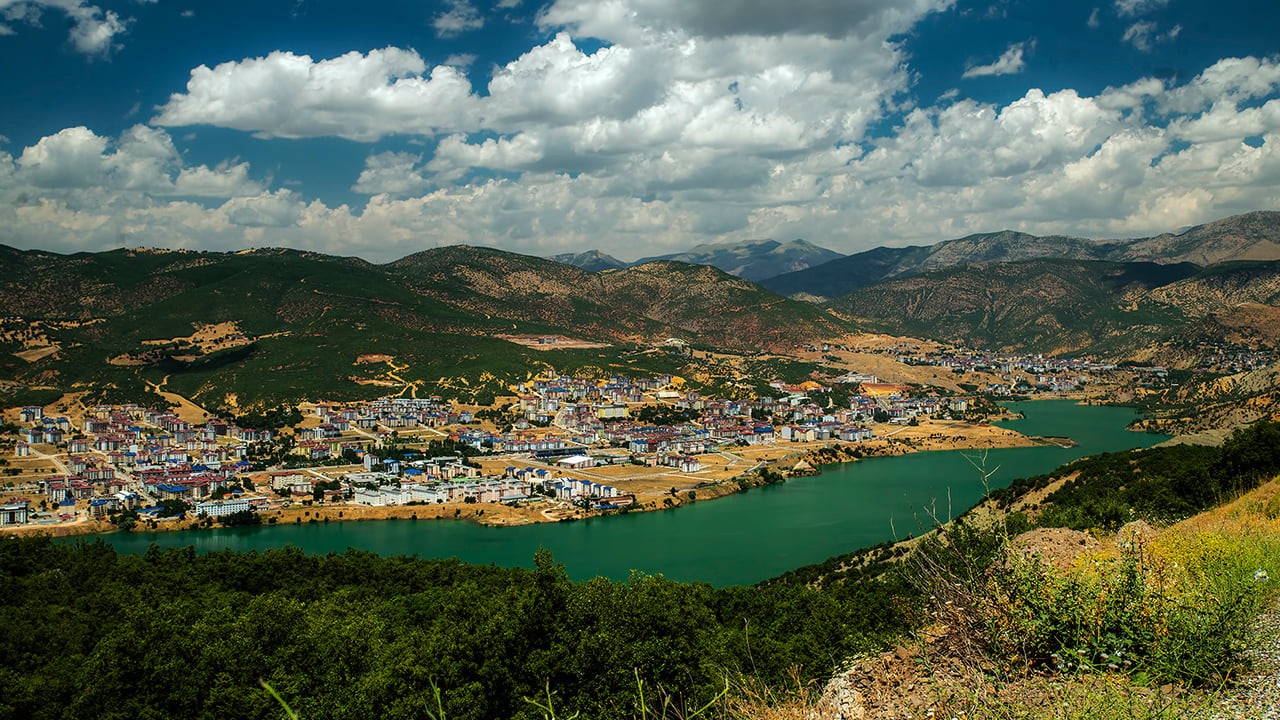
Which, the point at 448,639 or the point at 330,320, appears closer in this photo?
the point at 448,639

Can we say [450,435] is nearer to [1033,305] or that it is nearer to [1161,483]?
[1161,483]

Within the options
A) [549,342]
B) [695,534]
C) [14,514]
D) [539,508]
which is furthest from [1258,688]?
[549,342]

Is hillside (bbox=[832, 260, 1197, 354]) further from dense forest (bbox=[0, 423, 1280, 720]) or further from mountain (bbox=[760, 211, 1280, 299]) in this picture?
dense forest (bbox=[0, 423, 1280, 720])

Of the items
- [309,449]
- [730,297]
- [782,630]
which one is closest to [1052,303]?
[730,297]

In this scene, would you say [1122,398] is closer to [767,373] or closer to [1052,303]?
[767,373]

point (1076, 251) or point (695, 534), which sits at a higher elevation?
point (1076, 251)

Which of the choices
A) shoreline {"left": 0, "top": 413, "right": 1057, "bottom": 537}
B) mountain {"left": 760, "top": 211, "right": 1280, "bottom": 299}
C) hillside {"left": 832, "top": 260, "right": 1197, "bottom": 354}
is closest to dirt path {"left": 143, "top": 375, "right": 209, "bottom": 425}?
shoreline {"left": 0, "top": 413, "right": 1057, "bottom": 537}

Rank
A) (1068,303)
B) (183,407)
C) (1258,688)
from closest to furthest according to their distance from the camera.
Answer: (1258,688)
(183,407)
(1068,303)
